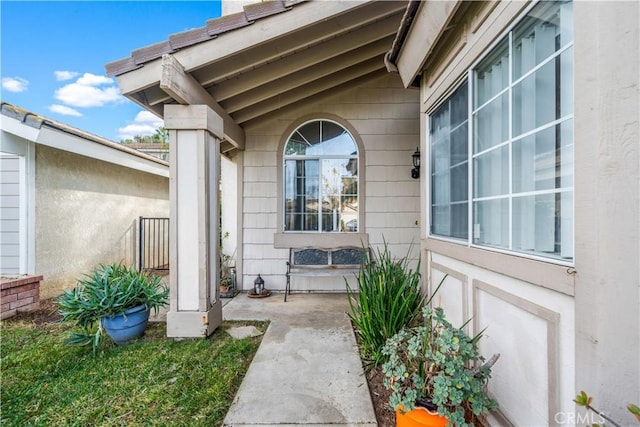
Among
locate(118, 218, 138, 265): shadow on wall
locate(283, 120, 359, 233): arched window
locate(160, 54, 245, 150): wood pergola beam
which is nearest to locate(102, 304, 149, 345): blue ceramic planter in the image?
locate(160, 54, 245, 150): wood pergola beam

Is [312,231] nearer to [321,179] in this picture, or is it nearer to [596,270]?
[321,179]

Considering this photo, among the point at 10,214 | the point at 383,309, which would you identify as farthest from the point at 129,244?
the point at 383,309

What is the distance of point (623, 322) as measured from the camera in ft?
3.08

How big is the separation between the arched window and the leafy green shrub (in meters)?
2.21

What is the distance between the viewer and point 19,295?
3633mm

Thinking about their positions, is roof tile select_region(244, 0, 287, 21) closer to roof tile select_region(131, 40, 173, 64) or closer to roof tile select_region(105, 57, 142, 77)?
roof tile select_region(131, 40, 173, 64)

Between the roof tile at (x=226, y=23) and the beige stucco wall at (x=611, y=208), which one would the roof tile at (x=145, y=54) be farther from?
the beige stucco wall at (x=611, y=208)

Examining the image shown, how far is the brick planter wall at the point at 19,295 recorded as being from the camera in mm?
3477

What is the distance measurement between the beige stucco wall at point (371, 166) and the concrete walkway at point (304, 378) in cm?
144

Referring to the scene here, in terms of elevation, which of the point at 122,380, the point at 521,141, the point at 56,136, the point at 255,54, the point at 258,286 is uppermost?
the point at 255,54

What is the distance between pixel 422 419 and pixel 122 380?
2.23 metres

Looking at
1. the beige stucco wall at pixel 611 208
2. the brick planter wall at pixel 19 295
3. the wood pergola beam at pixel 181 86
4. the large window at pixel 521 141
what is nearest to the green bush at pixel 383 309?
the large window at pixel 521 141

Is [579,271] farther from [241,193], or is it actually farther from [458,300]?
[241,193]

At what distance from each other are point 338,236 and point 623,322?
11.9 ft
